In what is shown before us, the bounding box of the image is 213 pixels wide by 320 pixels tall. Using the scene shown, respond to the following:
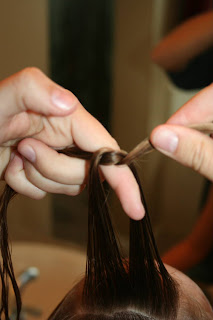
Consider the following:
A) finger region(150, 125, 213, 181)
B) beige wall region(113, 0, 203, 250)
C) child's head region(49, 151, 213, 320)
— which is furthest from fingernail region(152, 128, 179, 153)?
beige wall region(113, 0, 203, 250)

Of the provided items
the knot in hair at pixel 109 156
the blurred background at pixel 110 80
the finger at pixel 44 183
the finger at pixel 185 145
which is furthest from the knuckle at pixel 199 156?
the blurred background at pixel 110 80

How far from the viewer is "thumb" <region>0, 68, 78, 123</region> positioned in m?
0.44

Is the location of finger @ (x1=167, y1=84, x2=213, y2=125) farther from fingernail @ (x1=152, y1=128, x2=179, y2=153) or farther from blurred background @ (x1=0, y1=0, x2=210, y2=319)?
blurred background @ (x1=0, y1=0, x2=210, y2=319)

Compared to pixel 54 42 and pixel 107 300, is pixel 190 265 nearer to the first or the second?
pixel 107 300

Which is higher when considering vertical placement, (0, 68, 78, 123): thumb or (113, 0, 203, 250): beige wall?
(0, 68, 78, 123): thumb

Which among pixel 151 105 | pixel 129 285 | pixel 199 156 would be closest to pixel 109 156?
pixel 199 156

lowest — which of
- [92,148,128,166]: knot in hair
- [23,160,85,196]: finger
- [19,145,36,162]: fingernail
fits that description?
[23,160,85,196]: finger

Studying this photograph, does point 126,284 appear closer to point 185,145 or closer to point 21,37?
point 185,145

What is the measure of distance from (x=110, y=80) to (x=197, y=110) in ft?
5.40

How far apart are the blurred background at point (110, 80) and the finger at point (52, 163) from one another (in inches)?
50.7

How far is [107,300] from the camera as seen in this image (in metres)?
0.55

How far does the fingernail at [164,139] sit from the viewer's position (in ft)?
1.51

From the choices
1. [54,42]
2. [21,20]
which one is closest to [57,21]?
[54,42]

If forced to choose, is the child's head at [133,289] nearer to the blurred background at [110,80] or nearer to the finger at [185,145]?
the finger at [185,145]
